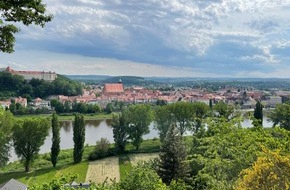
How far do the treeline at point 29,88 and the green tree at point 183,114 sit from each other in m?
57.5

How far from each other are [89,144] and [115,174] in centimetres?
1509

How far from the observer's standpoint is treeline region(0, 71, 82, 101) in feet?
294

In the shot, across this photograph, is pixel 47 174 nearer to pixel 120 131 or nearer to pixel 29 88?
pixel 120 131

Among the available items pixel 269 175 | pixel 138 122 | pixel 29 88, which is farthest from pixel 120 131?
pixel 29 88

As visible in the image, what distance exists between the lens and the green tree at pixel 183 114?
131 ft

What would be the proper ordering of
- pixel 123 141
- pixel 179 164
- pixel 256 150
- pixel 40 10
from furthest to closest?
pixel 123 141, pixel 179 164, pixel 256 150, pixel 40 10

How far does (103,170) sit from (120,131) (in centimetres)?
836

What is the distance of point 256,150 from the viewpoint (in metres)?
9.04

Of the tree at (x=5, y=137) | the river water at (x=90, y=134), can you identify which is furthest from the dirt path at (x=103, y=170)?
the river water at (x=90, y=134)

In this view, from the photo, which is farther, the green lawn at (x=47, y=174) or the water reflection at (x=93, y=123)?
the water reflection at (x=93, y=123)

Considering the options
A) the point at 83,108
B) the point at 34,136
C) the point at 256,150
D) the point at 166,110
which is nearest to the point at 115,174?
the point at 34,136

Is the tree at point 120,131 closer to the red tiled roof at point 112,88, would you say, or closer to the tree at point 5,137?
the tree at point 5,137

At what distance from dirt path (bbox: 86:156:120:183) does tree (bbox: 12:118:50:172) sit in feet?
15.9

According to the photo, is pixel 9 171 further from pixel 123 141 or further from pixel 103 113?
pixel 103 113
